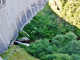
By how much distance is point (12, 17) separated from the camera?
12.7 meters

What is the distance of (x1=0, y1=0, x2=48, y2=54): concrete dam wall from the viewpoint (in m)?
10.5

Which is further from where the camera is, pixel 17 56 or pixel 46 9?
pixel 46 9

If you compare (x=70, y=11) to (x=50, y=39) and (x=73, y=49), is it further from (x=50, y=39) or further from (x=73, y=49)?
(x=73, y=49)

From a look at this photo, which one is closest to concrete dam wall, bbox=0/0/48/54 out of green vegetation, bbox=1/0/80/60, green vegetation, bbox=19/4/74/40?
green vegetation, bbox=1/0/80/60

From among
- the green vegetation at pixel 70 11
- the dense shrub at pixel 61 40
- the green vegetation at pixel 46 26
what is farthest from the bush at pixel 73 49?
the green vegetation at pixel 70 11

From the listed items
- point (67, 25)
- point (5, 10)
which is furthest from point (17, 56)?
point (67, 25)

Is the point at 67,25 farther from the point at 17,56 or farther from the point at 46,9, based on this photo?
the point at 17,56

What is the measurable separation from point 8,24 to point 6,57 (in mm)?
3977

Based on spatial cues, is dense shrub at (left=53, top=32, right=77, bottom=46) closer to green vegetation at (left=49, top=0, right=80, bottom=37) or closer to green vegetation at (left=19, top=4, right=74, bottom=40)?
green vegetation at (left=19, top=4, right=74, bottom=40)

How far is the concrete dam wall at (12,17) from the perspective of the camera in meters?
10.5

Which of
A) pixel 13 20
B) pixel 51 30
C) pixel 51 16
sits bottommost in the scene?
pixel 51 30

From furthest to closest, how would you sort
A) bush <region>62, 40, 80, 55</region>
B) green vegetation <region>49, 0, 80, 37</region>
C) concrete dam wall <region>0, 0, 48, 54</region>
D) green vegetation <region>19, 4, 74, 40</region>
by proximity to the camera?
green vegetation <region>49, 0, 80, 37</region>, green vegetation <region>19, 4, 74, 40</region>, bush <region>62, 40, 80, 55</region>, concrete dam wall <region>0, 0, 48, 54</region>

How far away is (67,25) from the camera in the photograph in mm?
17625

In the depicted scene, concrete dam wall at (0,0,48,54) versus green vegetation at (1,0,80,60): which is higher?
concrete dam wall at (0,0,48,54)
